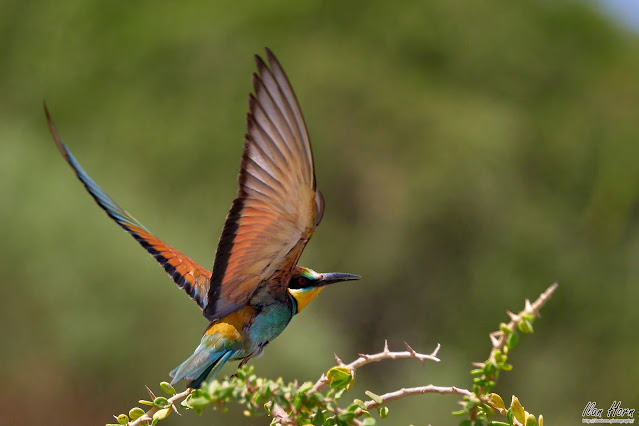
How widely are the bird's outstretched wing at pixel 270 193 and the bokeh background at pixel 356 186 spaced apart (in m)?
1.77

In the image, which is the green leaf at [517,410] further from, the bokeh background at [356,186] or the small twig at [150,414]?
the bokeh background at [356,186]

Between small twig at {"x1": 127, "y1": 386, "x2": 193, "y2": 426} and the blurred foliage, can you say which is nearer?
the blurred foliage

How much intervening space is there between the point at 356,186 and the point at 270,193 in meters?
2.40

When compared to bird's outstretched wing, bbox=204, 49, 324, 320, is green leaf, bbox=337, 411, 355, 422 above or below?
below

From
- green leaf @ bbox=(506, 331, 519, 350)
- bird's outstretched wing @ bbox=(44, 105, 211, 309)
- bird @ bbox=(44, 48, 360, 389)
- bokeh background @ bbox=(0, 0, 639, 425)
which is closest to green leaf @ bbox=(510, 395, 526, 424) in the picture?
green leaf @ bbox=(506, 331, 519, 350)

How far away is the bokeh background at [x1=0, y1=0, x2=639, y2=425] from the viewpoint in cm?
257

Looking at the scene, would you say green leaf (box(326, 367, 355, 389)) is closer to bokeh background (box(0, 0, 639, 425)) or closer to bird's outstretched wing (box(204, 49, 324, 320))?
bird's outstretched wing (box(204, 49, 324, 320))

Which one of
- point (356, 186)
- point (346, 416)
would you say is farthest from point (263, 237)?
point (356, 186)

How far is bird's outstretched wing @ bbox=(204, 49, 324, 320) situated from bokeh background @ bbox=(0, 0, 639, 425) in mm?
1767

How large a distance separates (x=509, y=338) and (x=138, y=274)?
87.0 inches

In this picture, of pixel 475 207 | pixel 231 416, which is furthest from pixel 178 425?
pixel 475 207

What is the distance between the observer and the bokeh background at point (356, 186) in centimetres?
257

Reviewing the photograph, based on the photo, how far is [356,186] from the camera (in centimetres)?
318

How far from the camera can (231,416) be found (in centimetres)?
264
